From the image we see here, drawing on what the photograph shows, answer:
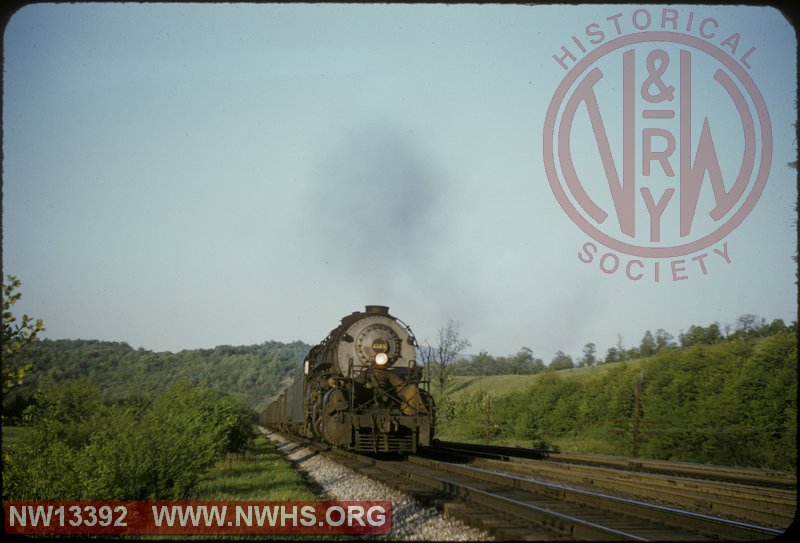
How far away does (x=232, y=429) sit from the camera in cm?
2097

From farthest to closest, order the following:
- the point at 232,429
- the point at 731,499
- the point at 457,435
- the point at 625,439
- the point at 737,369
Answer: the point at 457,435 → the point at 625,439 → the point at 737,369 → the point at 232,429 → the point at 731,499

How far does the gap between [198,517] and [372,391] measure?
879 cm

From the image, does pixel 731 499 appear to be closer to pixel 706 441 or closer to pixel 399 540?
pixel 399 540

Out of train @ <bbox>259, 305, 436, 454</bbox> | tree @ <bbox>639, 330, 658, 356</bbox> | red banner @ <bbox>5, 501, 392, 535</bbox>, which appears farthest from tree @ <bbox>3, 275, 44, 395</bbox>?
tree @ <bbox>639, 330, 658, 356</bbox>

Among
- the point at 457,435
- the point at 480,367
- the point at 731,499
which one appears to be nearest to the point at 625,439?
the point at 457,435

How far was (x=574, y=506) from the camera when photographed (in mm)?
9305

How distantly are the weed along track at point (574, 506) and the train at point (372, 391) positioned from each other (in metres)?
1.98

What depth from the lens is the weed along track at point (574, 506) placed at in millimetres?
7434

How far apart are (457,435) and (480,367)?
80.4 m

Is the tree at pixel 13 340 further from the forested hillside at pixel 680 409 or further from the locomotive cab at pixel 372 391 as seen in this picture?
the forested hillside at pixel 680 409

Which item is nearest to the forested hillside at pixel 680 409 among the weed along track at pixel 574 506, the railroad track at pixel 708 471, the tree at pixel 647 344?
the railroad track at pixel 708 471

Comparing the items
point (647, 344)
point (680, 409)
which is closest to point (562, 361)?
point (647, 344)

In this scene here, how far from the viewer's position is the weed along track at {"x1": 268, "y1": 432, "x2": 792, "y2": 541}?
7434 mm

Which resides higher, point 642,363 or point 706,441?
point 642,363
